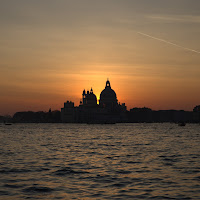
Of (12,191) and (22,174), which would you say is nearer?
(12,191)

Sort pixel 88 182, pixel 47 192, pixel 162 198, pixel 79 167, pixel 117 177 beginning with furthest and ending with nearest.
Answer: pixel 79 167, pixel 117 177, pixel 88 182, pixel 47 192, pixel 162 198

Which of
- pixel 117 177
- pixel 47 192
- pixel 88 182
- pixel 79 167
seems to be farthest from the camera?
pixel 79 167

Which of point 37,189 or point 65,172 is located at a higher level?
point 65,172

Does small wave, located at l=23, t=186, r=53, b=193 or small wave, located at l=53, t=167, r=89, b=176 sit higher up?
small wave, located at l=53, t=167, r=89, b=176

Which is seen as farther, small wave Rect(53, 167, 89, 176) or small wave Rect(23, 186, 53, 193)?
small wave Rect(53, 167, 89, 176)

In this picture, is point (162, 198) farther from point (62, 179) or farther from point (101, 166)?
point (101, 166)

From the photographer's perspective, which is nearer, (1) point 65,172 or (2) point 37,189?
(2) point 37,189

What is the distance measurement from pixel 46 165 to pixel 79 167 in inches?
90.0

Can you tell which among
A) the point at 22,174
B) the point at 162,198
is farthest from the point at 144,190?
the point at 22,174

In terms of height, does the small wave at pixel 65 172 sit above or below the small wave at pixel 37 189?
above

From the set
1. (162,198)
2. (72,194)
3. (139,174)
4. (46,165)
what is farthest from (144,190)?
(46,165)

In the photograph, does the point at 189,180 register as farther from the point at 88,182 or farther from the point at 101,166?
the point at 101,166

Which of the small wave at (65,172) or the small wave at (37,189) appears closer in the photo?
the small wave at (37,189)

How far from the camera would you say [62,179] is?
797 inches
